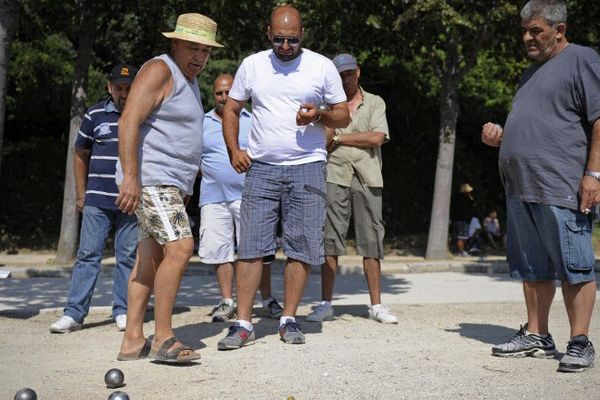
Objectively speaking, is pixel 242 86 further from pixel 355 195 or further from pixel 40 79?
pixel 40 79

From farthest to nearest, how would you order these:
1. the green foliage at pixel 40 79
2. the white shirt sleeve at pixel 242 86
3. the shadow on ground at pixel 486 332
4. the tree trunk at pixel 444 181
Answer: the green foliage at pixel 40 79
the tree trunk at pixel 444 181
the shadow on ground at pixel 486 332
the white shirt sleeve at pixel 242 86

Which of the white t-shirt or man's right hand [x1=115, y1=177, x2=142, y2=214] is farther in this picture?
the white t-shirt

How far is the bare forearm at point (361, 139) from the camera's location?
323 inches

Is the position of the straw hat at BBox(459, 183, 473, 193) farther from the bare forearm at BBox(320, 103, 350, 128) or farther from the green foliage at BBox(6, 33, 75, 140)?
the bare forearm at BBox(320, 103, 350, 128)

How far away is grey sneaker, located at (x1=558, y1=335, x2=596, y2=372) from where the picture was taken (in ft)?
20.1

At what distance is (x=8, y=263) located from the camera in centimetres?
1544

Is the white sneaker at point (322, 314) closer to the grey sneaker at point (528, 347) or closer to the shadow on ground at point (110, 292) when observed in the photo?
the shadow on ground at point (110, 292)

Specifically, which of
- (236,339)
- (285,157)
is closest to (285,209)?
(285,157)

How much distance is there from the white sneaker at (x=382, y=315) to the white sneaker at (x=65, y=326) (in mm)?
2308

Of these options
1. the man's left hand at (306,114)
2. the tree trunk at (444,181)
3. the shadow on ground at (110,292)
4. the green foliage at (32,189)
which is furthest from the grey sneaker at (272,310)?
the green foliage at (32,189)

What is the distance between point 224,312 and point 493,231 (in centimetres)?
1149

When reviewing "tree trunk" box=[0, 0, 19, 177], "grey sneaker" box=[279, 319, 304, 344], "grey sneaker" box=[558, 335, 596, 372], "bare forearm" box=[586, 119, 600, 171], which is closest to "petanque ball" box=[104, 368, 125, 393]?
"grey sneaker" box=[279, 319, 304, 344]

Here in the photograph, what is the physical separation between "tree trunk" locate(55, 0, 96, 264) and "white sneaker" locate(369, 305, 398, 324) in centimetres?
819

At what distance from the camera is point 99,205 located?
7797mm
